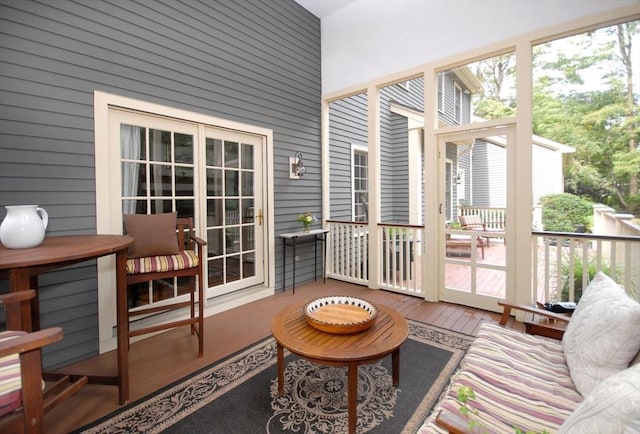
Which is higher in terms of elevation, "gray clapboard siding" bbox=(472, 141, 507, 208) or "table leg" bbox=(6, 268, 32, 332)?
"gray clapboard siding" bbox=(472, 141, 507, 208)

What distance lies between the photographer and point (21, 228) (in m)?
1.68

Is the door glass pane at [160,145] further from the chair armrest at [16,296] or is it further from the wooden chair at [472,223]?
the wooden chair at [472,223]

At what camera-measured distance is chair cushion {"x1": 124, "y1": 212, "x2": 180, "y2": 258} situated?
246 cm

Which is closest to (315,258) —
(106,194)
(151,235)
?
(151,235)

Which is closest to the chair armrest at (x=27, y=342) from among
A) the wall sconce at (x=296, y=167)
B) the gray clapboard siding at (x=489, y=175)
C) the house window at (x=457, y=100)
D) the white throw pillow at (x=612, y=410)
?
the white throw pillow at (x=612, y=410)

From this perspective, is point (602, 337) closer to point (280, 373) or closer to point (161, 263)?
point (280, 373)

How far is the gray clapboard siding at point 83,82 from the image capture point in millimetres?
2139

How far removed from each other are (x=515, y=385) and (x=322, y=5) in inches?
204

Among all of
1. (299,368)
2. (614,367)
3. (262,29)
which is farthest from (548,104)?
(299,368)

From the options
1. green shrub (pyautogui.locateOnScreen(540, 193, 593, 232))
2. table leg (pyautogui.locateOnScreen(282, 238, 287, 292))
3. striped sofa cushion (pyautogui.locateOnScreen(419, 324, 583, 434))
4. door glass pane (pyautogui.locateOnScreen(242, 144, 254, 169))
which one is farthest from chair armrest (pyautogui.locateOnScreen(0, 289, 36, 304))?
green shrub (pyautogui.locateOnScreen(540, 193, 593, 232))

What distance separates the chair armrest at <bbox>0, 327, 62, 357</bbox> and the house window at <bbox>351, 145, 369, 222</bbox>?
5.13 metres

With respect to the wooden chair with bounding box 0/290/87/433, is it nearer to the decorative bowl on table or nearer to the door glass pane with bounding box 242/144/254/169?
the decorative bowl on table

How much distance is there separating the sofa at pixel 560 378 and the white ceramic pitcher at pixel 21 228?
229cm

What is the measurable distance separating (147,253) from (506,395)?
8.60 ft
